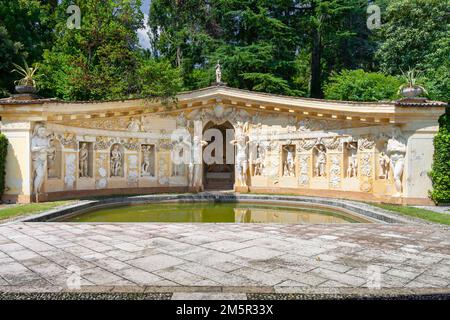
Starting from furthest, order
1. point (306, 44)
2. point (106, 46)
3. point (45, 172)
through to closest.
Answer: point (306, 44) < point (106, 46) < point (45, 172)

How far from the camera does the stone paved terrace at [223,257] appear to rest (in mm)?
3943

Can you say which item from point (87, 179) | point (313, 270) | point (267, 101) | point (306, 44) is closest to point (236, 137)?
point (267, 101)

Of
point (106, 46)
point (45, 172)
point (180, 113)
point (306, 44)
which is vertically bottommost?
point (45, 172)

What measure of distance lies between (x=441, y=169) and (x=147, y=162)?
12867 mm

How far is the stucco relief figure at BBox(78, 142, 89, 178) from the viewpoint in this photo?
15109 millimetres

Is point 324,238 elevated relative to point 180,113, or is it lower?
lower

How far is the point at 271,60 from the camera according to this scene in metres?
24.1

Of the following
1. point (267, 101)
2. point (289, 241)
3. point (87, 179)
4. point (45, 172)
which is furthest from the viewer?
point (267, 101)

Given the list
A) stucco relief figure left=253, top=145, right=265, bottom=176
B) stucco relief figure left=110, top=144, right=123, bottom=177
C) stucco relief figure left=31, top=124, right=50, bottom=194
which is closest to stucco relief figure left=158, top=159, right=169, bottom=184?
stucco relief figure left=110, top=144, right=123, bottom=177

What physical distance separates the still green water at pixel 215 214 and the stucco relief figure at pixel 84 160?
12.6ft

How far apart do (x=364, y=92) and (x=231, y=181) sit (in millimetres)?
10136

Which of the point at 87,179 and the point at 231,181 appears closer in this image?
the point at 87,179

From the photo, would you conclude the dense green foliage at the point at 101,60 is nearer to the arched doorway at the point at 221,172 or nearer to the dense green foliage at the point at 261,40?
the arched doorway at the point at 221,172

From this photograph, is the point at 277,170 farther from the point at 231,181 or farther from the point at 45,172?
the point at 45,172
